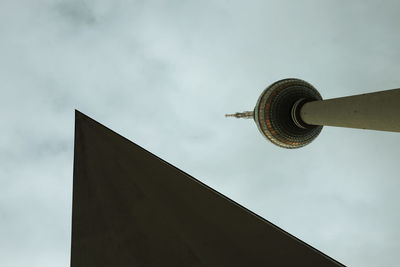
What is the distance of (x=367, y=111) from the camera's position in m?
15.7

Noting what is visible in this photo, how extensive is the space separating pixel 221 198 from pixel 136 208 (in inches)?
50.7

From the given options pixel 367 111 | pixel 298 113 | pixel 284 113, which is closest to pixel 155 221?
pixel 367 111

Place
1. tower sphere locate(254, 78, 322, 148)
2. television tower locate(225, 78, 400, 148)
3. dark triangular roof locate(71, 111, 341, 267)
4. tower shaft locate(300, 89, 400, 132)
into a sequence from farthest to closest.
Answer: tower sphere locate(254, 78, 322, 148)
television tower locate(225, 78, 400, 148)
tower shaft locate(300, 89, 400, 132)
dark triangular roof locate(71, 111, 341, 267)

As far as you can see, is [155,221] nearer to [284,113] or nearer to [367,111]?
[367,111]

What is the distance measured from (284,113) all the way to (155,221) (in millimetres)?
33850

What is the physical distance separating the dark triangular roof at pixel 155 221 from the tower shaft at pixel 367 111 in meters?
13.5

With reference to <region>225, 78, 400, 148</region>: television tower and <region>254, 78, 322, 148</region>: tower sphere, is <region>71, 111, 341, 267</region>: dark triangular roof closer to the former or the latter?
<region>225, 78, 400, 148</region>: television tower

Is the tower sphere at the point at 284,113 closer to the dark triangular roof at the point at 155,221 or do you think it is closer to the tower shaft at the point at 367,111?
the tower shaft at the point at 367,111

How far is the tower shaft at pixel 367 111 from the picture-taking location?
13953mm

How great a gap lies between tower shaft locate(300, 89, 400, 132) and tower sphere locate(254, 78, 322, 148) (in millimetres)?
12512

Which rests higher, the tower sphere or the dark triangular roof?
the tower sphere

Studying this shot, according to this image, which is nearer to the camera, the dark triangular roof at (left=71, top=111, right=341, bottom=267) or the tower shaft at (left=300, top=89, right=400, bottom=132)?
the dark triangular roof at (left=71, top=111, right=341, bottom=267)

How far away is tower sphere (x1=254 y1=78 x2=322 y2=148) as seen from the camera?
35287 millimetres

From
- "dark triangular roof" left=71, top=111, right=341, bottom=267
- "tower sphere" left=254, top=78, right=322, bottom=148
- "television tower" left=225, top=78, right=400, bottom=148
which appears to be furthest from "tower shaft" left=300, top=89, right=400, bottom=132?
"dark triangular roof" left=71, top=111, right=341, bottom=267
